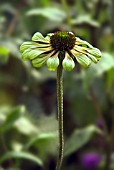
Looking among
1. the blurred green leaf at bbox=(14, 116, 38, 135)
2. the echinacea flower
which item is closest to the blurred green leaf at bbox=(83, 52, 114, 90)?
the blurred green leaf at bbox=(14, 116, 38, 135)

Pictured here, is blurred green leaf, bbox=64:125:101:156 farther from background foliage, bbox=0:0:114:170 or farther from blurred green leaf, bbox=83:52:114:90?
blurred green leaf, bbox=83:52:114:90

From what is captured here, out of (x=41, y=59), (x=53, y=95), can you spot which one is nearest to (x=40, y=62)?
(x=41, y=59)

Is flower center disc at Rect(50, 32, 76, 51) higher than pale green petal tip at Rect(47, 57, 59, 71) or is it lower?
higher

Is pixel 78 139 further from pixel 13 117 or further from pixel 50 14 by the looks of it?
pixel 50 14

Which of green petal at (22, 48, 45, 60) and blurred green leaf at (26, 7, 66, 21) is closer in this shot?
green petal at (22, 48, 45, 60)

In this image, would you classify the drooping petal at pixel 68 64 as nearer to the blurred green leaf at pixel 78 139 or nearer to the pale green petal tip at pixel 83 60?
the pale green petal tip at pixel 83 60

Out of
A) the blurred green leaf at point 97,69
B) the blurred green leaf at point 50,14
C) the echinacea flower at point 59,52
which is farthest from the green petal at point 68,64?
the blurred green leaf at point 50,14
